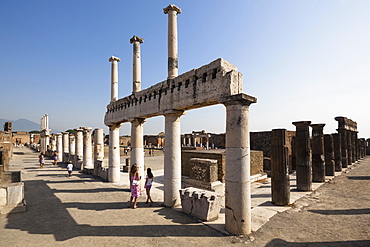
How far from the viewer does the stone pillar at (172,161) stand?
7883 mm

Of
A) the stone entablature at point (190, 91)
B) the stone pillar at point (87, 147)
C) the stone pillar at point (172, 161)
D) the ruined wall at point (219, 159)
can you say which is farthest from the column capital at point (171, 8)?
the stone pillar at point (87, 147)

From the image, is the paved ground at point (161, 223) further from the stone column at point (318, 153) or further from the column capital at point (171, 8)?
the column capital at point (171, 8)

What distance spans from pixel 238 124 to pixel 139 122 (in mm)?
6105

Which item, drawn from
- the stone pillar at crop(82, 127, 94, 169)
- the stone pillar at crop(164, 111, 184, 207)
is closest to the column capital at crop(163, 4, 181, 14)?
the stone pillar at crop(164, 111, 184, 207)

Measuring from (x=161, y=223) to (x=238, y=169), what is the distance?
9.70 feet

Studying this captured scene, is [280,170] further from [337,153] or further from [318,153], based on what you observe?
[337,153]

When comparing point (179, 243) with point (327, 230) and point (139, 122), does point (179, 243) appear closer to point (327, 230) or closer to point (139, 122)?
point (327, 230)

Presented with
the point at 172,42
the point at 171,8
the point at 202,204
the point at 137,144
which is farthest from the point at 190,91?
the point at 137,144

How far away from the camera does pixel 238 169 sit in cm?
548

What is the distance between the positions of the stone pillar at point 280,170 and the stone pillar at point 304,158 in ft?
9.01

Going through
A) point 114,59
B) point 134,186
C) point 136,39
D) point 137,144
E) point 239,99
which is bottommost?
point 134,186

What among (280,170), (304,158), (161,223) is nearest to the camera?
(161,223)

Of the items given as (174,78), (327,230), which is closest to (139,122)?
(174,78)

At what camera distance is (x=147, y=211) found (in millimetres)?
7422
